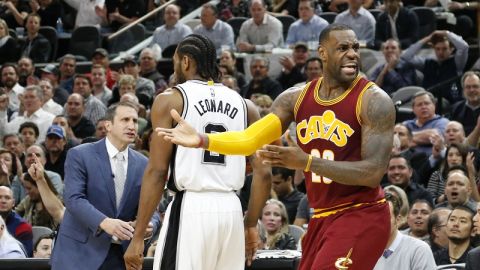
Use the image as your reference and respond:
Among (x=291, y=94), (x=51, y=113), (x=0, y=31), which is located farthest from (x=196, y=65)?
(x=0, y=31)

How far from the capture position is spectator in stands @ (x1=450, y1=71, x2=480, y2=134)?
12.8 metres

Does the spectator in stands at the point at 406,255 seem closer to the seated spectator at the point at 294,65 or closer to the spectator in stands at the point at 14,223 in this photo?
the spectator in stands at the point at 14,223

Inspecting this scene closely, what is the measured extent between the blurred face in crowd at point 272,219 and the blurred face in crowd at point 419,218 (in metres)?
1.24

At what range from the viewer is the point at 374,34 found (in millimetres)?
15789

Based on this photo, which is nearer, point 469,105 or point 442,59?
Answer: point 469,105

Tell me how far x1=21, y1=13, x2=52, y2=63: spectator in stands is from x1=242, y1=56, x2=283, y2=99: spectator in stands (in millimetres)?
4429

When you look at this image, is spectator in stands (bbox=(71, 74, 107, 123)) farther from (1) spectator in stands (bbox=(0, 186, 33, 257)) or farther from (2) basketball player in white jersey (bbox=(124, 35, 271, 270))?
(2) basketball player in white jersey (bbox=(124, 35, 271, 270))

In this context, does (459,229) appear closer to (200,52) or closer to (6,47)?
(200,52)

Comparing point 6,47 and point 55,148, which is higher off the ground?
point 6,47

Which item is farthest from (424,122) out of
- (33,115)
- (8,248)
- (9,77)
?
(9,77)

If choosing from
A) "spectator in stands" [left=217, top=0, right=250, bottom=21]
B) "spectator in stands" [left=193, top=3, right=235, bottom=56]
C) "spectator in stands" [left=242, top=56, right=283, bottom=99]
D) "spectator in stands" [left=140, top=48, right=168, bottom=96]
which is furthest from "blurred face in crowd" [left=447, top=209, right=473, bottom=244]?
"spectator in stands" [left=217, top=0, right=250, bottom=21]

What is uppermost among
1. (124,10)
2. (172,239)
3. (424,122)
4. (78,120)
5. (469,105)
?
(124,10)

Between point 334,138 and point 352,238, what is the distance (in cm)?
57

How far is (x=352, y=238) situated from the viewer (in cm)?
625
